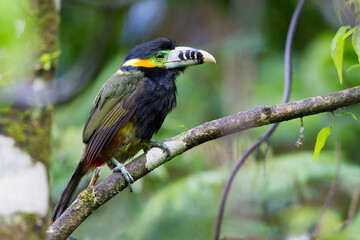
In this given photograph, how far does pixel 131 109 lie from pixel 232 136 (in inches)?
76.2

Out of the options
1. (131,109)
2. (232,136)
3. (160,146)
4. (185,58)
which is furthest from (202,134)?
(232,136)

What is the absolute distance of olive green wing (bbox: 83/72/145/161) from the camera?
2445 mm

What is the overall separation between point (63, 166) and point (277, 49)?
2.92 metres

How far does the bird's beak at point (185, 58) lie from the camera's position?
2586mm

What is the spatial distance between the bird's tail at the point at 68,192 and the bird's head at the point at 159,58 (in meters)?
0.63

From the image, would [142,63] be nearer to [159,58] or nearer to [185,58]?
[159,58]

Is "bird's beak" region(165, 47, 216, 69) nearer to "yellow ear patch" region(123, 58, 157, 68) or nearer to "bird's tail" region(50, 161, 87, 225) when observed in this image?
"yellow ear patch" region(123, 58, 157, 68)

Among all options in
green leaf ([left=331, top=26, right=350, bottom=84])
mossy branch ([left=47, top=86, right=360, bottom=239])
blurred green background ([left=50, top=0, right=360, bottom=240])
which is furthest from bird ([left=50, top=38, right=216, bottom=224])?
green leaf ([left=331, top=26, right=350, bottom=84])

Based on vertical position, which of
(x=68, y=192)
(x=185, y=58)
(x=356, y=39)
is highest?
(x=185, y=58)

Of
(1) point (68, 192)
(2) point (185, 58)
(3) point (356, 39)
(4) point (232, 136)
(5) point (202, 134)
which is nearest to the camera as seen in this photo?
(3) point (356, 39)

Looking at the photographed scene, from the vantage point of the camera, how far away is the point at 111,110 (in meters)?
2.49

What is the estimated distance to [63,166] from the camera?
4.06 meters

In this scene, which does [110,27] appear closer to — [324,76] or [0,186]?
[324,76]

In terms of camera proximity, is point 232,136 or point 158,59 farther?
point 232,136
